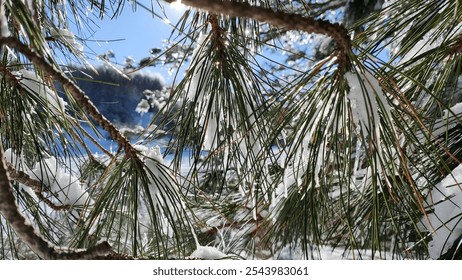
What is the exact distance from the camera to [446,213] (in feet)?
1.60

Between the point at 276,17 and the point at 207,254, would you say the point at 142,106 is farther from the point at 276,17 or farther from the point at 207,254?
the point at 276,17

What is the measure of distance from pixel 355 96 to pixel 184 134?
28cm

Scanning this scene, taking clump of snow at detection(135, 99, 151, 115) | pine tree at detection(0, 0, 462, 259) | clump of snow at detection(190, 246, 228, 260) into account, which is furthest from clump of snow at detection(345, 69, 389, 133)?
clump of snow at detection(135, 99, 151, 115)

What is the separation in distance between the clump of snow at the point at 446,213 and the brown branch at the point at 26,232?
1.14ft

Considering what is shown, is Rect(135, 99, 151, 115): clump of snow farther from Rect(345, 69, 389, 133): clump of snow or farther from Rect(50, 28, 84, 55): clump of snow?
Rect(345, 69, 389, 133): clump of snow

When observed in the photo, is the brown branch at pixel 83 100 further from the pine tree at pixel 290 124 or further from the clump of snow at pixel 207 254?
the clump of snow at pixel 207 254

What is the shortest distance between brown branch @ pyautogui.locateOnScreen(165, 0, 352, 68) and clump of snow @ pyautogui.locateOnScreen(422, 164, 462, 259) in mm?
248

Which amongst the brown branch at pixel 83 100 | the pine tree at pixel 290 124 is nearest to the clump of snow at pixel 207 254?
the pine tree at pixel 290 124

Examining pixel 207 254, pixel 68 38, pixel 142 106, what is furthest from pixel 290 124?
pixel 142 106

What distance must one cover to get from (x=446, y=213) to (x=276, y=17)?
344 mm

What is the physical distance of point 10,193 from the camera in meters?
0.23

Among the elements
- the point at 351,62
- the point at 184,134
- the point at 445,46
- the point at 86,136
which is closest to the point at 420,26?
the point at 445,46

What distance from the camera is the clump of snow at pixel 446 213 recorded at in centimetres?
47
